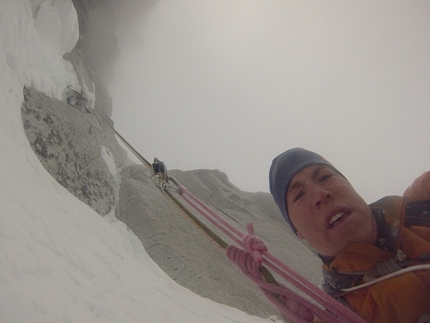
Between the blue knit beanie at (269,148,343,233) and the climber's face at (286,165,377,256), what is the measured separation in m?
0.11

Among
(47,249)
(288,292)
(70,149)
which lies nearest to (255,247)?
(288,292)

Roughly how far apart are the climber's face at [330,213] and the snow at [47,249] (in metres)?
1.87

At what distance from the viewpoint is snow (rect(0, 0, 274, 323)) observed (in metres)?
1.90

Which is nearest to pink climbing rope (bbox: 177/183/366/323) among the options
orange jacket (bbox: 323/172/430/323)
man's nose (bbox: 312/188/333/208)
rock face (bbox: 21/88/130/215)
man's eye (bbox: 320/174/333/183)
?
orange jacket (bbox: 323/172/430/323)

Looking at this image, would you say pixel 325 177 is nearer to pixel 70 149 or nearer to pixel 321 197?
pixel 321 197

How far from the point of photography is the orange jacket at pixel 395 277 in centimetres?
115

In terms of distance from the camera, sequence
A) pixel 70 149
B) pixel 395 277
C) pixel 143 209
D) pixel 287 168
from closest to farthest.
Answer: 1. pixel 395 277
2. pixel 287 168
3. pixel 70 149
4. pixel 143 209

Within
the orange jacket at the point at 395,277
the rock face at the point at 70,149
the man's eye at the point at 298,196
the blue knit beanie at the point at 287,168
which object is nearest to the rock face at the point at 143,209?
the rock face at the point at 70,149

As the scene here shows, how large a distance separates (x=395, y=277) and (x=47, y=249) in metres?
2.97

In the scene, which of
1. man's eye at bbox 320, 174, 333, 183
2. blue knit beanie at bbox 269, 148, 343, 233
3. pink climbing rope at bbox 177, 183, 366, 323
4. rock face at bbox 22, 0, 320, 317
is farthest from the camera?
Result: rock face at bbox 22, 0, 320, 317

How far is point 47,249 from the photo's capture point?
258cm

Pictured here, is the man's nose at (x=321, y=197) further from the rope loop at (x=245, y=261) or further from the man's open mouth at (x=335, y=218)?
the rope loop at (x=245, y=261)

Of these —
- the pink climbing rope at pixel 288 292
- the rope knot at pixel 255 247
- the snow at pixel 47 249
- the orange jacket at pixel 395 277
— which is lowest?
the orange jacket at pixel 395 277

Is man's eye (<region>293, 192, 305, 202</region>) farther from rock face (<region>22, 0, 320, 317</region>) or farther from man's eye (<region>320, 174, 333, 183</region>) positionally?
rock face (<region>22, 0, 320, 317</region>)
